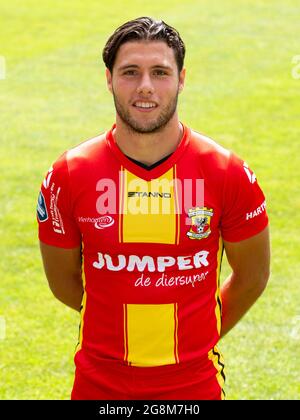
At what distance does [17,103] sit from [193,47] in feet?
14.5

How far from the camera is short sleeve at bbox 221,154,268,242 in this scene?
3.99 m

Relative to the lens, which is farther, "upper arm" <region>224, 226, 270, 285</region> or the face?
"upper arm" <region>224, 226, 270, 285</region>

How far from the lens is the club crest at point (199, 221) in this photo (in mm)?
4000

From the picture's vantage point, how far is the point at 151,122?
387 cm

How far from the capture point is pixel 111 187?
13.2ft

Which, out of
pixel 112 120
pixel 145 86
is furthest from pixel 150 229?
pixel 112 120

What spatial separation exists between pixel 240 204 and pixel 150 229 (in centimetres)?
42

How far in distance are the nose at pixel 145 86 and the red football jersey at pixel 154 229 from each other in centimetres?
35

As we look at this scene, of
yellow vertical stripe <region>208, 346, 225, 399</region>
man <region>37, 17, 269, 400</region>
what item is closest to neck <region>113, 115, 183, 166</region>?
man <region>37, 17, 269, 400</region>

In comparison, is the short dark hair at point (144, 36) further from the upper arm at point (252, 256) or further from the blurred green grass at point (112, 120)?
the blurred green grass at point (112, 120)

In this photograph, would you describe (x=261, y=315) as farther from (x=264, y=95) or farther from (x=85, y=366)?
(x=264, y=95)

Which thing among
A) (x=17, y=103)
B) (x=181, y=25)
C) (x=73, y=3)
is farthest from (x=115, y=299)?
(x=73, y=3)

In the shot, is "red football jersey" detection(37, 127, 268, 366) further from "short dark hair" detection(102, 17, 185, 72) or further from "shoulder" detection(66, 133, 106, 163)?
"short dark hair" detection(102, 17, 185, 72)

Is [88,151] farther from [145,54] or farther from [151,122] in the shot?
[145,54]
